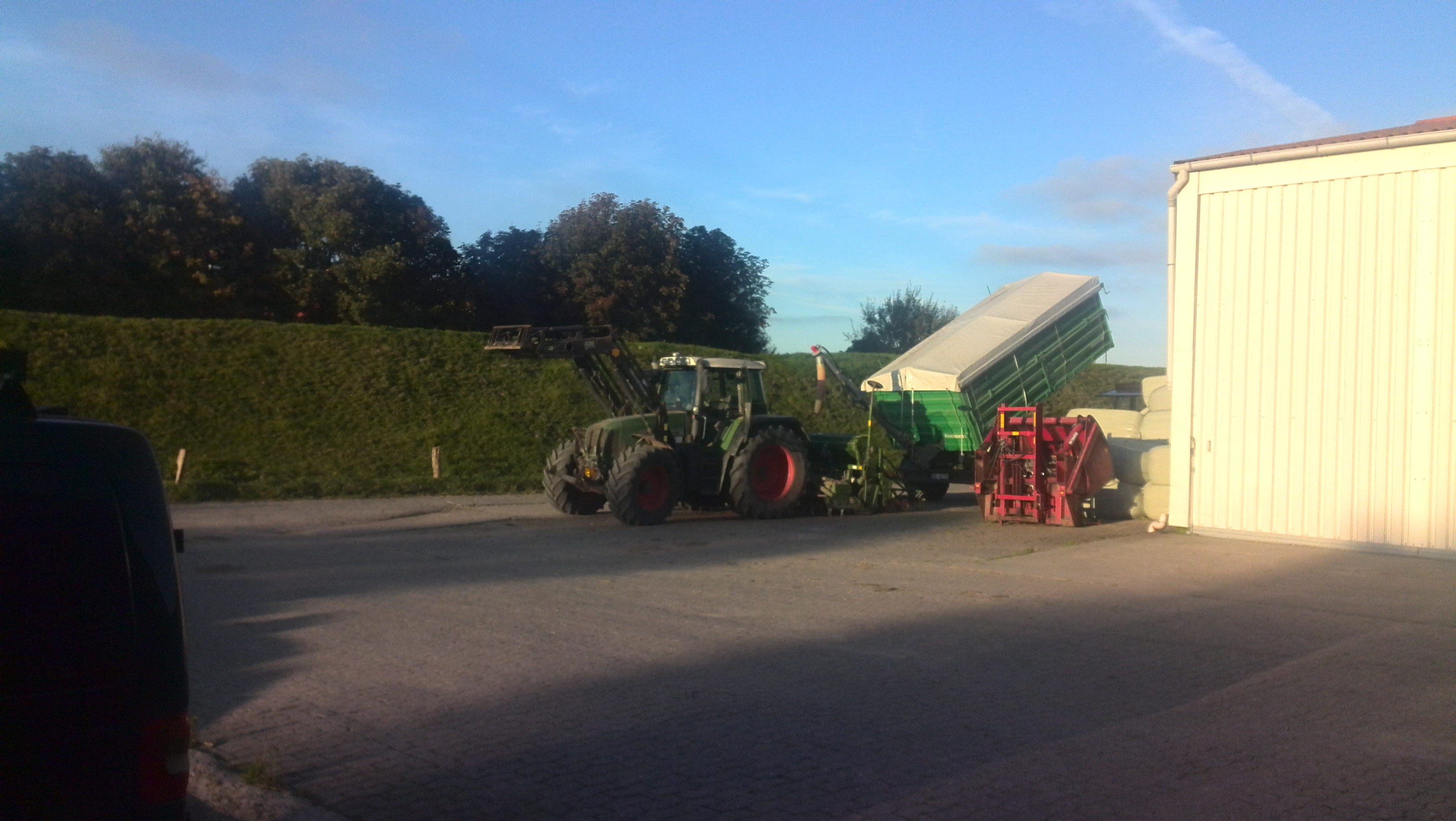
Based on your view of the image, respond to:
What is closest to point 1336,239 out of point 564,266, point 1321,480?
point 1321,480

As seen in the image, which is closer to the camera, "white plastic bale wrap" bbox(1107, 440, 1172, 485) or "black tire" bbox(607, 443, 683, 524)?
"black tire" bbox(607, 443, 683, 524)

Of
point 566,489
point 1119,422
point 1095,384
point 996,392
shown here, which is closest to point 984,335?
point 996,392

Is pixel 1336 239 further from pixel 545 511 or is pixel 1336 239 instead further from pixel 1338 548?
pixel 545 511

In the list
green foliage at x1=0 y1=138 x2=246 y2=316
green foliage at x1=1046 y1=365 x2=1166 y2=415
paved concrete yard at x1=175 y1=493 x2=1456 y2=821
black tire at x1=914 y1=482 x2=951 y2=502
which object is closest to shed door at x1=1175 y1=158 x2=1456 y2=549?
paved concrete yard at x1=175 y1=493 x2=1456 y2=821

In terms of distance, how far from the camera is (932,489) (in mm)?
18875

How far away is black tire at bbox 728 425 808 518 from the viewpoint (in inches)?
635

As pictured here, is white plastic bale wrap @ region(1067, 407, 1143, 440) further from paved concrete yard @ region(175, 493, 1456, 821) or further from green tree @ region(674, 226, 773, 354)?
green tree @ region(674, 226, 773, 354)

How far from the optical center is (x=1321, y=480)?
13023 mm

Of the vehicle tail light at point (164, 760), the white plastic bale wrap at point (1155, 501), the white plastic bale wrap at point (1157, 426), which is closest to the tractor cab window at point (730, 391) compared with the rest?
the white plastic bale wrap at point (1155, 501)

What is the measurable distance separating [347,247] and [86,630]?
108ft

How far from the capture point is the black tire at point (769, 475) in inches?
635

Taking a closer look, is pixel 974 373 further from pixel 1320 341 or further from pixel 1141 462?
pixel 1320 341

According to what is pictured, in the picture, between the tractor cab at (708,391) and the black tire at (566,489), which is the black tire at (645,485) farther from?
the black tire at (566,489)

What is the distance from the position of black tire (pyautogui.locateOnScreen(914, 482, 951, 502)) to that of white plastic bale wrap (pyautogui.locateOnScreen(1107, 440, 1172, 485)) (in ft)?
10.1
